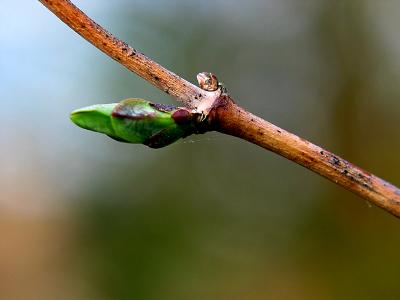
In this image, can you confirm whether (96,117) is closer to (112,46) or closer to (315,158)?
(112,46)

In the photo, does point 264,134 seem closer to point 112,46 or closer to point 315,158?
point 315,158

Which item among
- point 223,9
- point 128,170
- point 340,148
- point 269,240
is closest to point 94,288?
point 128,170

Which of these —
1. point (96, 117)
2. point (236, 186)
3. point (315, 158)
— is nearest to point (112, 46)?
point (96, 117)

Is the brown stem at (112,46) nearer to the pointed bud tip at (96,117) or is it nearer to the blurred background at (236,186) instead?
the pointed bud tip at (96,117)

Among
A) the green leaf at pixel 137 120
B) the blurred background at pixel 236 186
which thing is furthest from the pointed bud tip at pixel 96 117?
the blurred background at pixel 236 186

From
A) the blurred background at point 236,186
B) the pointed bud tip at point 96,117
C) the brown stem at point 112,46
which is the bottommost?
the pointed bud tip at point 96,117

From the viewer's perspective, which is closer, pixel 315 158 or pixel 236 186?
pixel 315 158

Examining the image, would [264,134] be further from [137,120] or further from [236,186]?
[236,186]

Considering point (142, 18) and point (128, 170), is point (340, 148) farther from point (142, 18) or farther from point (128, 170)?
point (142, 18)
